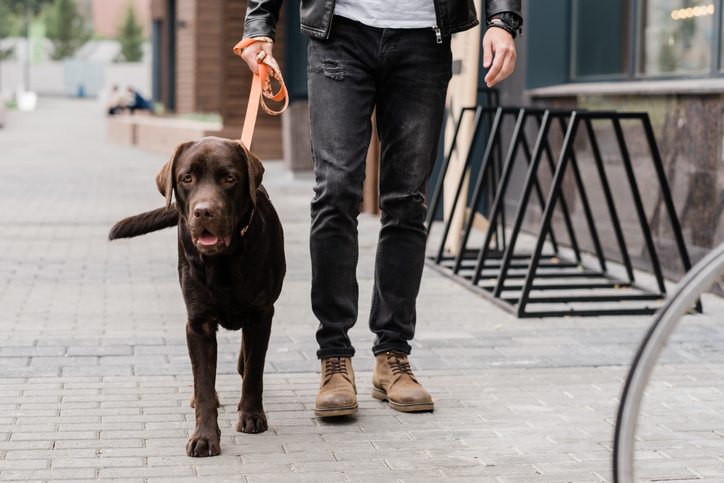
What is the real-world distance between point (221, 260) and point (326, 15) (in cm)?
100

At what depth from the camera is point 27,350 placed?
174 inches

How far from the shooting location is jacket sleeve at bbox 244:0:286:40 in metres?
3.47

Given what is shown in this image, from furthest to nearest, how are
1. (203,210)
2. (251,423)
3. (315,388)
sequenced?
(315,388) → (251,423) → (203,210)

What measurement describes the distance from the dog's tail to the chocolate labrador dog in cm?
25

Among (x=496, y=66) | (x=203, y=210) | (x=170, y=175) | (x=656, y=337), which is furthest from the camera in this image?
(x=496, y=66)

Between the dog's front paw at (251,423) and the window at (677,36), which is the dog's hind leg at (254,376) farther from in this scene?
the window at (677,36)

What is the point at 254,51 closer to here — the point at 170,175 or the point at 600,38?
the point at 170,175

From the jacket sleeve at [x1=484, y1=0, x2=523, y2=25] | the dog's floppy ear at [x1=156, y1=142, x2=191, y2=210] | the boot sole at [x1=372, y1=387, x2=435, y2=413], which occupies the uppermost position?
the jacket sleeve at [x1=484, y1=0, x2=523, y2=25]

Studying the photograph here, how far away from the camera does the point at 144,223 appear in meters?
3.43

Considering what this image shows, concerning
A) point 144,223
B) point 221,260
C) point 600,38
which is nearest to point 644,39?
point 600,38

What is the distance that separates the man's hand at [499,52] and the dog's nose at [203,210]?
3.73 feet

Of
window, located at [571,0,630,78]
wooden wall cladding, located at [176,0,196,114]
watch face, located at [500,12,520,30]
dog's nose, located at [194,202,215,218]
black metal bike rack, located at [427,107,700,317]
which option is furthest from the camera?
wooden wall cladding, located at [176,0,196,114]

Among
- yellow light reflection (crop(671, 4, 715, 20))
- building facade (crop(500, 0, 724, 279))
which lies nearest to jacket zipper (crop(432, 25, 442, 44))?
building facade (crop(500, 0, 724, 279))

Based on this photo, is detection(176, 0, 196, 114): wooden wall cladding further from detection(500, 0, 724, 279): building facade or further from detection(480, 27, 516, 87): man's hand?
detection(480, 27, 516, 87): man's hand
